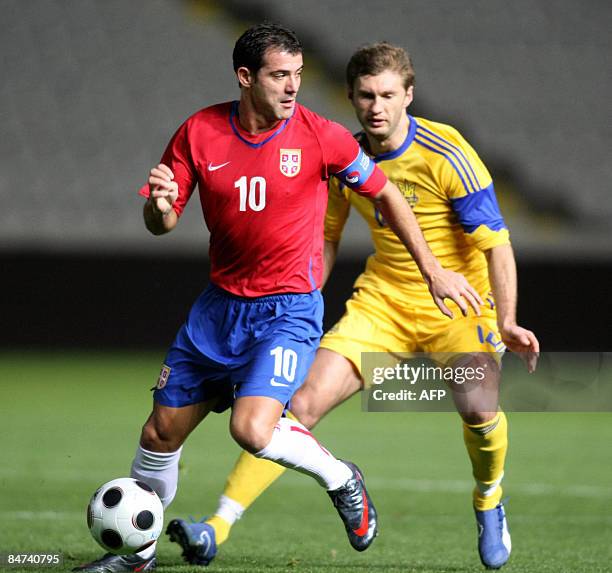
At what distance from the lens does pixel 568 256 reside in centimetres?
1315

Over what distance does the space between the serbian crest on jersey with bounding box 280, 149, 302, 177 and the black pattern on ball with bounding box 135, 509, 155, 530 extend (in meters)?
1.41

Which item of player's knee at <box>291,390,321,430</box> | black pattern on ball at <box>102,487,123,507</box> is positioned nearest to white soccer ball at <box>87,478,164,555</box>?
black pattern on ball at <box>102,487,123,507</box>

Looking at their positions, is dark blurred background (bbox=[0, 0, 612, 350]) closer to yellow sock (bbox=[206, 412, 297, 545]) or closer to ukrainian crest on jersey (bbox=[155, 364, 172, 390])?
yellow sock (bbox=[206, 412, 297, 545])

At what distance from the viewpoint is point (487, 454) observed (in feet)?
16.4

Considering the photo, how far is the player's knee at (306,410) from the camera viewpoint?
485 centimetres

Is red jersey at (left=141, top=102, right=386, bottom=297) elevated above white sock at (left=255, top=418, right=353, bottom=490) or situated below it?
above

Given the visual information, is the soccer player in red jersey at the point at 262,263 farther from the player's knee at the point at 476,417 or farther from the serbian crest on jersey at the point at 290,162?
the player's knee at the point at 476,417

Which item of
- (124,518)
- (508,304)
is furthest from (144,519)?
(508,304)

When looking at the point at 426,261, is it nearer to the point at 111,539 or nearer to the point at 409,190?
the point at 409,190

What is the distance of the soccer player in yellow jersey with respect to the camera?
4.87 m

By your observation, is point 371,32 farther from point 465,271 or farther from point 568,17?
point 465,271

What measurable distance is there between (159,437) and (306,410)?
0.75m

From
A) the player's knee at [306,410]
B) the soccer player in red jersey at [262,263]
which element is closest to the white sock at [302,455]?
the soccer player in red jersey at [262,263]

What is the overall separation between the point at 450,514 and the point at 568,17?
1111 centimetres
